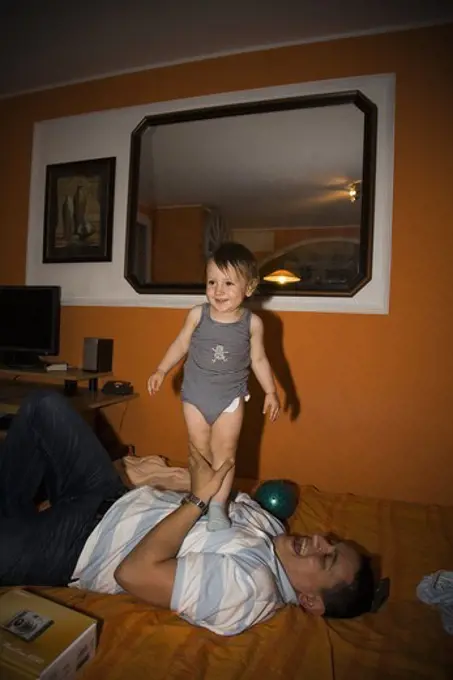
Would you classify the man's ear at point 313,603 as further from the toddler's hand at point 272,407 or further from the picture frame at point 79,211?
the picture frame at point 79,211

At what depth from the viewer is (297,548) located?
1.29 metres

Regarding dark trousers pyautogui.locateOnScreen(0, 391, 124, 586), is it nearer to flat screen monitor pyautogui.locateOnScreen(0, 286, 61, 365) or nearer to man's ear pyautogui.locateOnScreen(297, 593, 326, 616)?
man's ear pyautogui.locateOnScreen(297, 593, 326, 616)

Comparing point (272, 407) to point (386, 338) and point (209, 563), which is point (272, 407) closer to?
point (209, 563)

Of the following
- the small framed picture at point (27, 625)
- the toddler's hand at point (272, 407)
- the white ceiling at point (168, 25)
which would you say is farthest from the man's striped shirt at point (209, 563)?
the white ceiling at point (168, 25)

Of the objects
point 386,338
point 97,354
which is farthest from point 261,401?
point 97,354

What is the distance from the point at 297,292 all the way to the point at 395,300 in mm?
500

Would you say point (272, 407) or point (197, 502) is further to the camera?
point (272, 407)

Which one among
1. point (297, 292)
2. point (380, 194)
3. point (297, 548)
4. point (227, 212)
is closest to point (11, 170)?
point (227, 212)

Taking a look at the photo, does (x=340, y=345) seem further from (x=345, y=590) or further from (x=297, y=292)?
(x=345, y=590)

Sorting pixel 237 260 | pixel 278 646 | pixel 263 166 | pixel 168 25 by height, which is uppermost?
pixel 168 25

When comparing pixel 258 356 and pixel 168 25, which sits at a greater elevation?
pixel 168 25

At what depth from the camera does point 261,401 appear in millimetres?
2400

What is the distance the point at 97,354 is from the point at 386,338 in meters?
1.67

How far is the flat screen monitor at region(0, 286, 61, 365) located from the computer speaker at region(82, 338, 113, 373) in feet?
0.60
